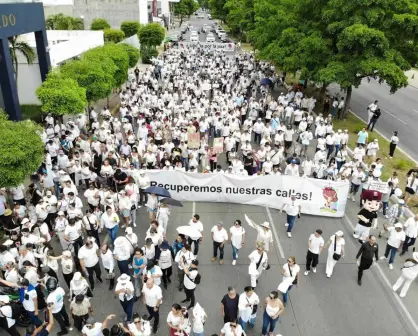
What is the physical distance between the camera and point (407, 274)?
8.55 m

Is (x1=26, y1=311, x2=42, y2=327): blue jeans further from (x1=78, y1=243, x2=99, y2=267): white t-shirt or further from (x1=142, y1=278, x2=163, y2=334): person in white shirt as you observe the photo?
(x1=142, y1=278, x2=163, y2=334): person in white shirt

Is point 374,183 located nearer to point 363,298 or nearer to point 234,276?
point 363,298

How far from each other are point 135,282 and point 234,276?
2461mm

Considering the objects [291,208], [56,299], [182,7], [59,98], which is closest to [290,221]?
[291,208]

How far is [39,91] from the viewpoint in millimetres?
15430

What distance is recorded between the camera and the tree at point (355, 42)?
1909 centimetres

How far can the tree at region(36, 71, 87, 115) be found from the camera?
15.1 meters

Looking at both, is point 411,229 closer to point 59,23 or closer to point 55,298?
point 55,298

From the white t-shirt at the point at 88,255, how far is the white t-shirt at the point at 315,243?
4.83 meters

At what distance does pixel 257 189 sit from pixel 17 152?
6936mm

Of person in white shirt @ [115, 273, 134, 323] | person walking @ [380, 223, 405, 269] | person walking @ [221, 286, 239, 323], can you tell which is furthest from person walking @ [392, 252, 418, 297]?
person in white shirt @ [115, 273, 134, 323]

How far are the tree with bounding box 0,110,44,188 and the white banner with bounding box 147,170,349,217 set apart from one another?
352 cm

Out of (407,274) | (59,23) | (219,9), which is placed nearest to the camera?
(407,274)

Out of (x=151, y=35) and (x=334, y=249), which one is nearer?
(x=334, y=249)
